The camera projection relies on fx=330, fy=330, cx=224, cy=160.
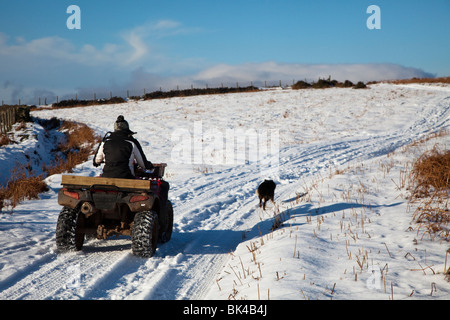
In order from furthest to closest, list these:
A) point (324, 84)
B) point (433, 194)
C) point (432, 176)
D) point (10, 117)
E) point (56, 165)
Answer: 1. point (324, 84)
2. point (10, 117)
3. point (56, 165)
4. point (432, 176)
5. point (433, 194)

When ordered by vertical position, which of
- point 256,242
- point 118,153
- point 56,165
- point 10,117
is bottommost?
point 256,242

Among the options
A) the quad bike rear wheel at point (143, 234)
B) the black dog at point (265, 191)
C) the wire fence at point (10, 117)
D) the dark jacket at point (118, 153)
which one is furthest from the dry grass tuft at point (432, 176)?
the wire fence at point (10, 117)

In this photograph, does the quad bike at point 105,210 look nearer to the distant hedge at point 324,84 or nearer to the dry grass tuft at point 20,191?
the dry grass tuft at point 20,191

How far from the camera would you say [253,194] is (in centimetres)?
930

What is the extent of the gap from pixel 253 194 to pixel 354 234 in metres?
4.18

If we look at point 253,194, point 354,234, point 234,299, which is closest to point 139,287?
point 234,299

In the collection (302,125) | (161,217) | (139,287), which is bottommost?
(139,287)

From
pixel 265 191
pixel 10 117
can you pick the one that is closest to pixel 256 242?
pixel 265 191

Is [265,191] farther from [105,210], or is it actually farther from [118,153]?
A: [105,210]

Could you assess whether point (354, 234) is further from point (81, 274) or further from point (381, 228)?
point (81, 274)

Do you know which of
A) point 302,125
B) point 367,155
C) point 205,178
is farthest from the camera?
point 302,125

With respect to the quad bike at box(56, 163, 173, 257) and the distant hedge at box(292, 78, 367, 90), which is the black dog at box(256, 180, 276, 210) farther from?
the distant hedge at box(292, 78, 367, 90)

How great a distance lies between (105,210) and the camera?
4.86 metres

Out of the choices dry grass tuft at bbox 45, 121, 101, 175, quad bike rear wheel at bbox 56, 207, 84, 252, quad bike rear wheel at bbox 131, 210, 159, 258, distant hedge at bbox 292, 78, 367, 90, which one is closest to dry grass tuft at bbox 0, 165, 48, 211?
dry grass tuft at bbox 45, 121, 101, 175
